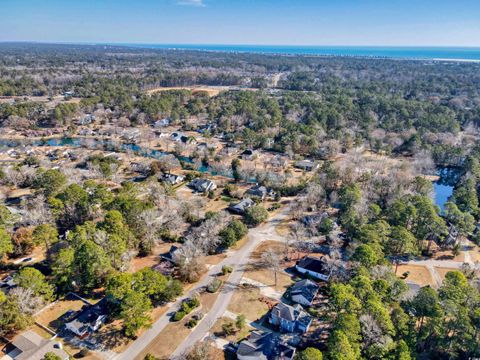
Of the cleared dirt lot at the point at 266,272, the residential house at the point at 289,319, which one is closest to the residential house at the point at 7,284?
the cleared dirt lot at the point at 266,272

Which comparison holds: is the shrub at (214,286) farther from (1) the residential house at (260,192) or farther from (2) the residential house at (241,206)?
(1) the residential house at (260,192)

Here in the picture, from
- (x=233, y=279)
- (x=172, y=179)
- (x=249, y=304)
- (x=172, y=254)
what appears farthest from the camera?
(x=172, y=179)

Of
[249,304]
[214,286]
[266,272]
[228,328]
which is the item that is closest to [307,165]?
[266,272]

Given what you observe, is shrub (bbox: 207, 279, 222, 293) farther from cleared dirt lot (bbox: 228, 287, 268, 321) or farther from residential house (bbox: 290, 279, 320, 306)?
residential house (bbox: 290, 279, 320, 306)

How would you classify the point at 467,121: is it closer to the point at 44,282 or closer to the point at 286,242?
the point at 286,242

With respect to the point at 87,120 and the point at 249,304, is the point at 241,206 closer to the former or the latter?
the point at 249,304

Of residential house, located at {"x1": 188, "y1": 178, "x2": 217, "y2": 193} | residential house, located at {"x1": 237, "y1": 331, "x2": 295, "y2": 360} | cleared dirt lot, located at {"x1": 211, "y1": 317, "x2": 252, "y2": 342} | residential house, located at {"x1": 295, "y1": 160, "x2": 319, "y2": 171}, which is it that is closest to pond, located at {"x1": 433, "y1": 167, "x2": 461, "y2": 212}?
residential house, located at {"x1": 295, "y1": 160, "x2": 319, "y2": 171}
